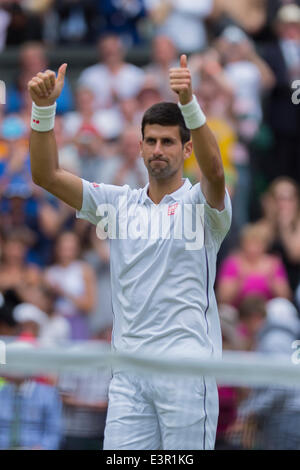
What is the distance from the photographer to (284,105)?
12.6m

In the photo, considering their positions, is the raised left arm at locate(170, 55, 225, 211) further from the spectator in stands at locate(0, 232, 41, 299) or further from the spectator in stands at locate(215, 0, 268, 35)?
the spectator in stands at locate(215, 0, 268, 35)

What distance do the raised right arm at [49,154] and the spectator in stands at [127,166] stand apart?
528 centimetres

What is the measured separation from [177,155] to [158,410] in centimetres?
138

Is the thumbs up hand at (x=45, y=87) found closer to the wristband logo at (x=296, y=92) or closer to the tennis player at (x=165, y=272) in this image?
the tennis player at (x=165, y=272)

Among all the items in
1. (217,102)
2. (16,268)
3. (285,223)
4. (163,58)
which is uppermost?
(163,58)

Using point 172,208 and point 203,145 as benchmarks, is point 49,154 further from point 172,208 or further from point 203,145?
point 203,145

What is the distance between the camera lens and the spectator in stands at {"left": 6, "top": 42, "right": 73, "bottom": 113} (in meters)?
12.7

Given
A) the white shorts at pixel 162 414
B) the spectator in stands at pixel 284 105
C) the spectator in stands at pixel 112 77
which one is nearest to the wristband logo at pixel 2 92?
the spectator in stands at pixel 112 77

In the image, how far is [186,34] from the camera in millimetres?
13469

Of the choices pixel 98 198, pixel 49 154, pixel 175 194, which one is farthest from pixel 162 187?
pixel 49 154

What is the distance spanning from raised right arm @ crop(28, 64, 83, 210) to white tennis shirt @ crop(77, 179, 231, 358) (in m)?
0.37

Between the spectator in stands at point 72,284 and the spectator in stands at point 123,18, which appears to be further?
the spectator in stands at point 123,18

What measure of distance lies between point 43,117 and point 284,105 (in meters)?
7.25

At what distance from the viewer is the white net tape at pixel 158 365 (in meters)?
5.54
